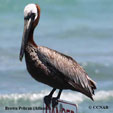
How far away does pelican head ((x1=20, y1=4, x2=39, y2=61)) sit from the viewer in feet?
29.2

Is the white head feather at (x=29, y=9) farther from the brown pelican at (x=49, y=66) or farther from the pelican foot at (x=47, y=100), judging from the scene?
the pelican foot at (x=47, y=100)

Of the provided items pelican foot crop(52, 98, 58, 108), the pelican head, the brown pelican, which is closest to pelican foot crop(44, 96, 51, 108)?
the brown pelican

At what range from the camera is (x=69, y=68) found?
937 cm

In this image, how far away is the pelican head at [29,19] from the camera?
8898mm

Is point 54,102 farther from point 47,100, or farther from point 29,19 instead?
point 29,19

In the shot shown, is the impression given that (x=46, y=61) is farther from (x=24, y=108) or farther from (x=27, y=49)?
(x=24, y=108)

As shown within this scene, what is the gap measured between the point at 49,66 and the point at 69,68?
721 mm

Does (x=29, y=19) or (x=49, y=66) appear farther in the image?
(x=29, y=19)

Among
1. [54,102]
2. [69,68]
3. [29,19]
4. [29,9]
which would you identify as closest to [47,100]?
[54,102]

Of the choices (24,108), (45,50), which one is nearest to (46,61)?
(45,50)

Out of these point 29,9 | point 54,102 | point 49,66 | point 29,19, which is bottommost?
point 54,102

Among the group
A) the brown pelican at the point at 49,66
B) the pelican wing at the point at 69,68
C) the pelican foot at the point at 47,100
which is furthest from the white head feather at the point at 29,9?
the pelican foot at the point at 47,100

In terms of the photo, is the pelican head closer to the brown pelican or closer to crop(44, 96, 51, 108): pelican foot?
the brown pelican

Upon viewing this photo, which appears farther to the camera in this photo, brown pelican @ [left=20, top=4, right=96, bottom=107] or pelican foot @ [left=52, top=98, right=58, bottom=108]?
pelican foot @ [left=52, top=98, right=58, bottom=108]
